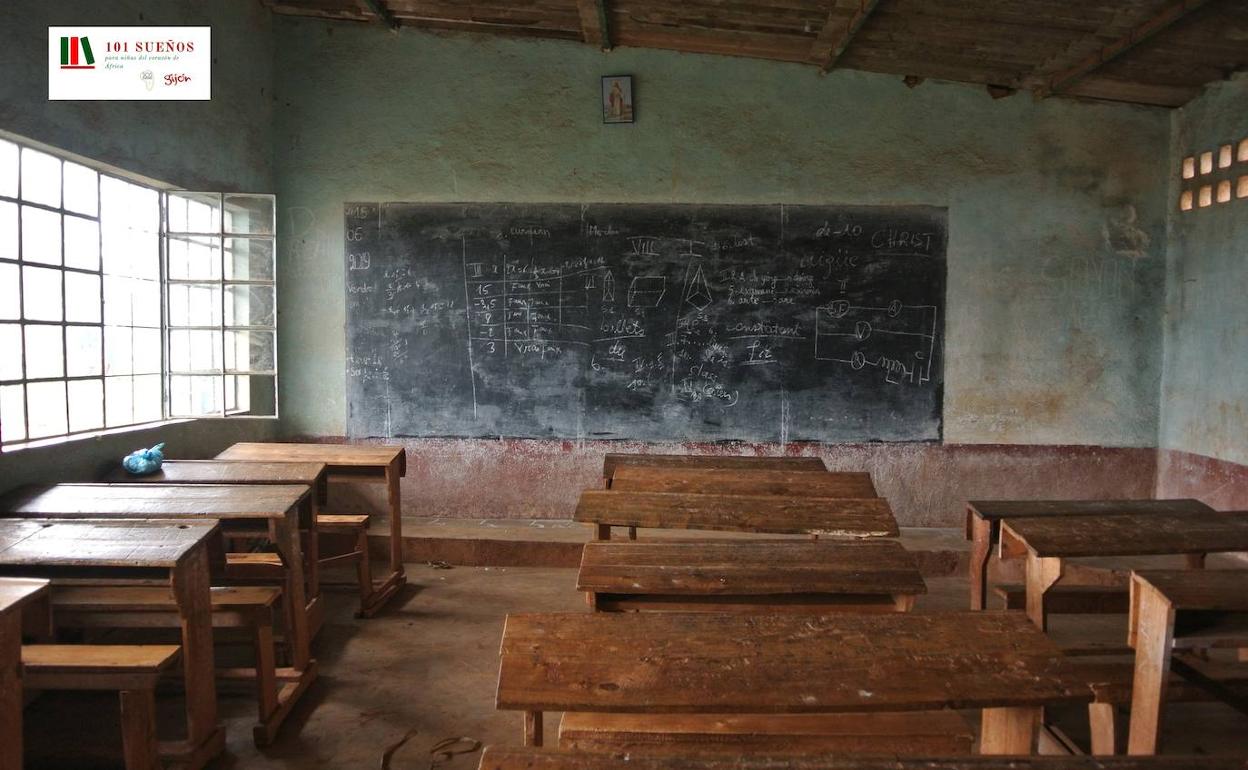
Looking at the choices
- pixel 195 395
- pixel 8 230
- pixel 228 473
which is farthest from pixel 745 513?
pixel 195 395

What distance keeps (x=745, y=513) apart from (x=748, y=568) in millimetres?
659

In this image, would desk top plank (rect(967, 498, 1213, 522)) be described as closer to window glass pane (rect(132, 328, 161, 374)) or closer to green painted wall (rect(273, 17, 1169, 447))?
green painted wall (rect(273, 17, 1169, 447))

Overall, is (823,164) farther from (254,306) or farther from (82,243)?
(82,243)

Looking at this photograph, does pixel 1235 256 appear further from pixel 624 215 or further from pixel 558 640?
pixel 558 640

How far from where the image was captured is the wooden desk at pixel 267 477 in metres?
3.12

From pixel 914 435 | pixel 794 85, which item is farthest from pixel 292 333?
pixel 914 435

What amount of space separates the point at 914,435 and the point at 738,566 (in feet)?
10.3

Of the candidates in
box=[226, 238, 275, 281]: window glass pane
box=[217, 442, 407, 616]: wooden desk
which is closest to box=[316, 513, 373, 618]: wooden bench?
box=[217, 442, 407, 616]: wooden desk

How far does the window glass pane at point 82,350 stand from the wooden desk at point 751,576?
2.70m

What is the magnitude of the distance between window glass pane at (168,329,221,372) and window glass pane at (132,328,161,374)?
68 mm

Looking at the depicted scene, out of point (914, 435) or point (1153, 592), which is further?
point (914, 435)

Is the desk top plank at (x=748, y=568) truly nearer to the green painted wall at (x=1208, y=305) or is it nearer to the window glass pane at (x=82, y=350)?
the window glass pane at (x=82, y=350)

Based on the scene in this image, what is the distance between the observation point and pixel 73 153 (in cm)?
331

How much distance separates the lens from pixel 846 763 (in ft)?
3.71
